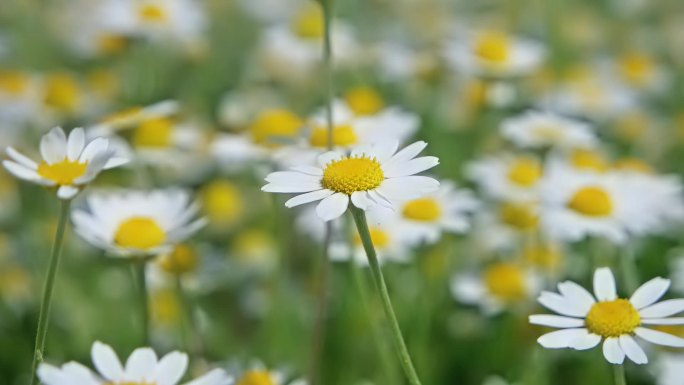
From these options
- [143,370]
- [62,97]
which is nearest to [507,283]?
[143,370]

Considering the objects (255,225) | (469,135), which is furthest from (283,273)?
(469,135)

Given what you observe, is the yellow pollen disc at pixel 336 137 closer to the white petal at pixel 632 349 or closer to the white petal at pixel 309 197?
the white petal at pixel 309 197

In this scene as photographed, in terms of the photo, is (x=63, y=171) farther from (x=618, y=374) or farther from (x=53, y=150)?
(x=618, y=374)

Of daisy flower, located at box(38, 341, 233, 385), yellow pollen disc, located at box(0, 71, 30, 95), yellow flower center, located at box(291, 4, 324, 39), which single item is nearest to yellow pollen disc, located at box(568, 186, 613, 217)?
daisy flower, located at box(38, 341, 233, 385)

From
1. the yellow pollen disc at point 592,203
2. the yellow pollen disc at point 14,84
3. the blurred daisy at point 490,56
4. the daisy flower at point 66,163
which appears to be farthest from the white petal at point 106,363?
the yellow pollen disc at point 14,84

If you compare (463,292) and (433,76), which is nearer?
(463,292)

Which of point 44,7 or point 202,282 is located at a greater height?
point 44,7

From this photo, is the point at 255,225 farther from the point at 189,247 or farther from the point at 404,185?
the point at 404,185
